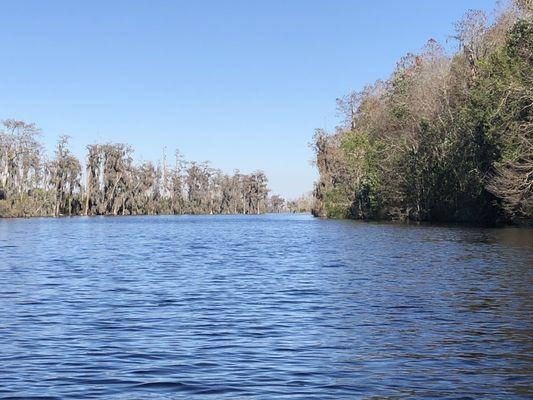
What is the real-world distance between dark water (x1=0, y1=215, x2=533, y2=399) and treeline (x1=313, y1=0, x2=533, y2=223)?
24.8 metres

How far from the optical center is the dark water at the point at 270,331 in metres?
10.1

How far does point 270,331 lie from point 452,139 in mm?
53740

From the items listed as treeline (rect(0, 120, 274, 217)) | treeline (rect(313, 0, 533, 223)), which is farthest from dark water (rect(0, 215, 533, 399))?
treeline (rect(0, 120, 274, 217))

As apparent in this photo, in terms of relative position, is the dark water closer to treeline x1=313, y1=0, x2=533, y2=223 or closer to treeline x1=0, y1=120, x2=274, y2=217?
treeline x1=313, y1=0, x2=533, y2=223

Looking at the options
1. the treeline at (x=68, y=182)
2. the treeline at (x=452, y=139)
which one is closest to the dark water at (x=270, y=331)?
the treeline at (x=452, y=139)

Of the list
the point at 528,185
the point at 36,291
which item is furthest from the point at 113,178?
the point at 36,291

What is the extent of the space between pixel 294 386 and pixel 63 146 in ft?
491

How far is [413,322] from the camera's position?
15227mm

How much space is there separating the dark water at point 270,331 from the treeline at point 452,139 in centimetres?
2478

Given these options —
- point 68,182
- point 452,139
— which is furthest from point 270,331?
point 68,182

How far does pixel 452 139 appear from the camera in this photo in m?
64.6

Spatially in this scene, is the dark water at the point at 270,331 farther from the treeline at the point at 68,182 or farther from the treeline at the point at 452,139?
the treeline at the point at 68,182

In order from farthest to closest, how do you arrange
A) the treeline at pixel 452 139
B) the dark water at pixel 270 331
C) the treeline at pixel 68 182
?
the treeline at pixel 68 182 < the treeline at pixel 452 139 < the dark water at pixel 270 331

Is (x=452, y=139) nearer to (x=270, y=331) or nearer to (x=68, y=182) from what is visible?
(x=270, y=331)
